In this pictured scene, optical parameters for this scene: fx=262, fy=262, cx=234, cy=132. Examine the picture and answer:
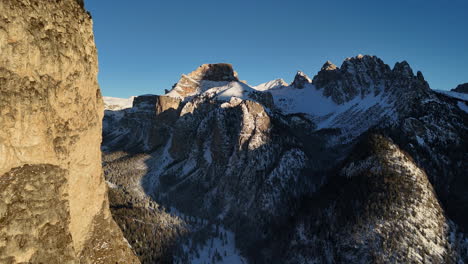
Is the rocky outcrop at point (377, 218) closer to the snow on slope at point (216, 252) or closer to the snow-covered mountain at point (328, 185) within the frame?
the snow-covered mountain at point (328, 185)

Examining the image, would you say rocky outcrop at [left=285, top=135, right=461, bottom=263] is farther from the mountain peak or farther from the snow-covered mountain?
the mountain peak

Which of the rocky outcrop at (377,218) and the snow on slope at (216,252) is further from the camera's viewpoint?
the snow on slope at (216,252)

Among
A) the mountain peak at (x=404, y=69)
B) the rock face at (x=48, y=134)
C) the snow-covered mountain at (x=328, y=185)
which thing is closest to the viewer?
the rock face at (x=48, y=134)

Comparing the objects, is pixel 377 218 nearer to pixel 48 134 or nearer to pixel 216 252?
pixel 216 252

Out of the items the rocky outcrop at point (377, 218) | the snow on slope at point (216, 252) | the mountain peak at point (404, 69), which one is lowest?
the snow on slope at point (216, 252)

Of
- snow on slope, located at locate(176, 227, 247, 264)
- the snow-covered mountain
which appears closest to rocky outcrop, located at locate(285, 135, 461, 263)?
the snow-covered mountain

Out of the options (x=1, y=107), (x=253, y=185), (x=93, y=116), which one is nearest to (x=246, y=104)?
(x=253, y=185)

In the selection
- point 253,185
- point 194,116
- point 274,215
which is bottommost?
point 274,215

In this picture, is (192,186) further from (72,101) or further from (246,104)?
(72,101)

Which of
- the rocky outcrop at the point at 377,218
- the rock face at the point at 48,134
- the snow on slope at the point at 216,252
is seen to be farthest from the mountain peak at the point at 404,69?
the rock face at the point at 48,134
